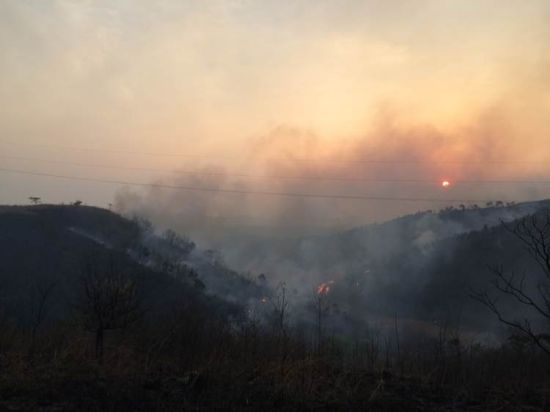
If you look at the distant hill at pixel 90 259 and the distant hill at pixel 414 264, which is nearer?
the distant hill at pixel 90 259

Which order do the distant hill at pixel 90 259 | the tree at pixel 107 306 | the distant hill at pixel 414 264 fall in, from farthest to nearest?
the distant hill at pixel 414 264, the distant hill at pixel 90 259, the tree at pixel 107 306

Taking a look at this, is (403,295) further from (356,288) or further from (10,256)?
(10,256)

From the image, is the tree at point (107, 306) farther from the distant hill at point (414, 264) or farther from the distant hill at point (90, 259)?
the distant hill at point (414, 264)

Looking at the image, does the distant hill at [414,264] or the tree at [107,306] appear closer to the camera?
the tree at [107,306]

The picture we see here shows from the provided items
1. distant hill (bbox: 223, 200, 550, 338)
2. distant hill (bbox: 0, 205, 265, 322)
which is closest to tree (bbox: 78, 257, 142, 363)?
distant hill (bbox: 0, 205, 265, 322)

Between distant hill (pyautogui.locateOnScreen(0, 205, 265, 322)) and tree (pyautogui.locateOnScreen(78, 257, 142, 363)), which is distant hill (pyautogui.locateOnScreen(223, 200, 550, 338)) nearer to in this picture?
distant hill (pyautogui.locateOnScreen(0, 205, 265, 322))

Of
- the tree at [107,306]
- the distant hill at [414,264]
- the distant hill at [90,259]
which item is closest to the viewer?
the tree at [107,306]

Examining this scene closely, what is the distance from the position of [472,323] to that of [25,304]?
69520 millimetres

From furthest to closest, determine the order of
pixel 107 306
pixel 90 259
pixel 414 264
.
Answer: pixel 414 264, pixel 90 259, pixel 107 306

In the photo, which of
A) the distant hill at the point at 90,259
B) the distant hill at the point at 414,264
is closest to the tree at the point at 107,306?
the distant hill at the point at 90,259

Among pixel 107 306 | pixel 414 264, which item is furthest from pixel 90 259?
pixel 414 264

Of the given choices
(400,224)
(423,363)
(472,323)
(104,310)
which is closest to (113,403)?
(104,310)

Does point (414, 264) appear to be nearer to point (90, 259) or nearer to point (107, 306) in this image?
point (90, 259)

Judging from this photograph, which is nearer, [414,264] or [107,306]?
[107,306]
